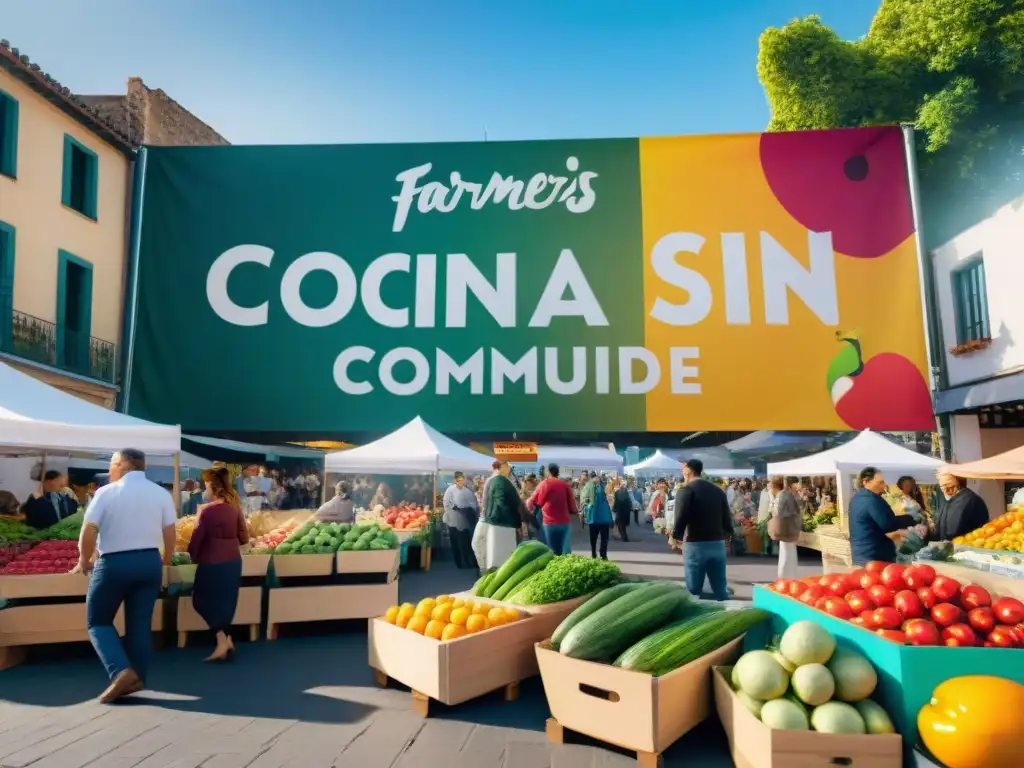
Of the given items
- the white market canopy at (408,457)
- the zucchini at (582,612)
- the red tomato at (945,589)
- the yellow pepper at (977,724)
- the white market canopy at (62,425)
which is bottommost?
the yellow pepper at (977,724)

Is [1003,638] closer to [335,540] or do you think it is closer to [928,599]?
[928,599]

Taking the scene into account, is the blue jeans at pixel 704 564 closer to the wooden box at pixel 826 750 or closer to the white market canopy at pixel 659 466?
the wooden box at pixel 826 750

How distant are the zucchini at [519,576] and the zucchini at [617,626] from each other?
108cm

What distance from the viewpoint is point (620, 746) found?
3.77 metres

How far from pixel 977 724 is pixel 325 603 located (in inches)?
215

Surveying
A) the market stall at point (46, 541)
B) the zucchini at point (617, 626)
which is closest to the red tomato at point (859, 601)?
the zucchini at point (617, 626)

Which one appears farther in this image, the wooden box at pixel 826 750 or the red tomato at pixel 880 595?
the red tomato at pixel 880 595

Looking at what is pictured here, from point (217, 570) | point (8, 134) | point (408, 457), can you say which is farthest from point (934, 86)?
point (8, 134)

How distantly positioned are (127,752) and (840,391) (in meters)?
11.8

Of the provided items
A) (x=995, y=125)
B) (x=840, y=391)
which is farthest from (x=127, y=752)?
(x=995, y=125)

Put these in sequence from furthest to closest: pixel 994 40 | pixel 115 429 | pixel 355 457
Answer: pixel 994 40 < pixel 355 457 < pixel 115 429

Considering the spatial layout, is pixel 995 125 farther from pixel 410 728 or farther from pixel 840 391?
pixel 410 728

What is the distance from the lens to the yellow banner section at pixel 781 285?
1230 centimetres

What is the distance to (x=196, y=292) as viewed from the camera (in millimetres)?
13211
